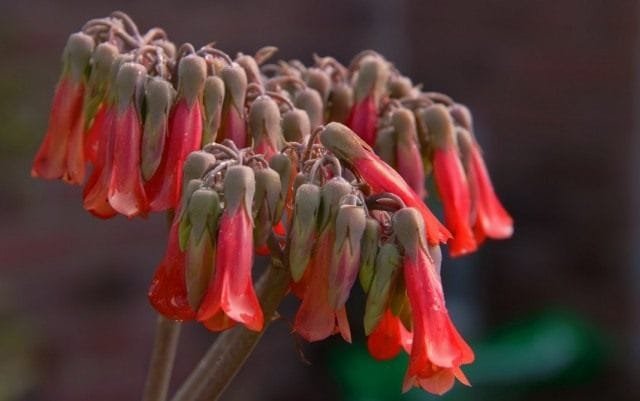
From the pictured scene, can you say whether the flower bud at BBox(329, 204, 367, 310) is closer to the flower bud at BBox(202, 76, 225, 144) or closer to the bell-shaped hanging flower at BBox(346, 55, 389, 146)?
the flower bud at BBox(202, 76, 225, 144)

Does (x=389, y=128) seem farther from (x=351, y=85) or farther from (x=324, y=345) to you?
(x=324, y=345)

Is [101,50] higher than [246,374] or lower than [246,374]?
higher

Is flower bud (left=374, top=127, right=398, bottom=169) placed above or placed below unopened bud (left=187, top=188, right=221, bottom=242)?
below

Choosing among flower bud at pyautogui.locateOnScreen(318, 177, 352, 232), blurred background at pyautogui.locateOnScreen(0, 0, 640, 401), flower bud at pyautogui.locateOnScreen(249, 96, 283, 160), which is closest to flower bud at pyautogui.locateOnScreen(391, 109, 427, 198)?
flower bud at pyautogui.locateOnScreen(249, 96, 283, 160)

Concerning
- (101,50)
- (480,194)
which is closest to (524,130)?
(480,194)

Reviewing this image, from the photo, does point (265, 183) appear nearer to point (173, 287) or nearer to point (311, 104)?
point (173, 287)

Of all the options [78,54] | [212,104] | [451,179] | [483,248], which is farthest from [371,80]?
[483,248]

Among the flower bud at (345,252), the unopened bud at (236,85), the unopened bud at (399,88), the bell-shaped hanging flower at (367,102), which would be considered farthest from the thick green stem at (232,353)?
the unopened bud at (399,88)
